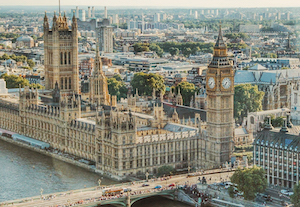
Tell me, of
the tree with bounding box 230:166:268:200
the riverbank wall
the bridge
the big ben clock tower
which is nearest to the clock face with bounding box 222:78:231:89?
the big ben clock tower

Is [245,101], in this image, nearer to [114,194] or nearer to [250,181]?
[250,181]

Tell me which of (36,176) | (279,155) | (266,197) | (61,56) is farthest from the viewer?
(61,56)

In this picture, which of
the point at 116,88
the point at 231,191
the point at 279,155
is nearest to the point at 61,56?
the point at 116,88

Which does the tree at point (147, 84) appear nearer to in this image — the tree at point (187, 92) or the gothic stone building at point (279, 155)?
the tree at point (187, 92)

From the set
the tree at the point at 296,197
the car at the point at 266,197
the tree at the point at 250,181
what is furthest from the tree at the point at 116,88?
the tree at the point at 296,197

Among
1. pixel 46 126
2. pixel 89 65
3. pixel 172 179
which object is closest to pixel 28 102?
pixel 46 126

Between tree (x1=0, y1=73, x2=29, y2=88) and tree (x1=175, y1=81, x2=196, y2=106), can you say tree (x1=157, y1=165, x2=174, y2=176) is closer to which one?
tree (x1=175, y1=81, x2=196, y2=106)

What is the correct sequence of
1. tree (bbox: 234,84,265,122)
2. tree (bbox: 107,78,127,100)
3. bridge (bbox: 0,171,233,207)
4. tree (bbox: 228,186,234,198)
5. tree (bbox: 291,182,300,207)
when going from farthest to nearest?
tree (bbox: 107,78,127,100) < tree (bbox: 234,84,265,122) < tree (bbox: 228,186,234,198) < bridge (bbox: 0,171,233,207) < tree (bbox: 291,182,300,207)

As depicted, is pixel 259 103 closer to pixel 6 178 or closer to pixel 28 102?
pixel 28 102
